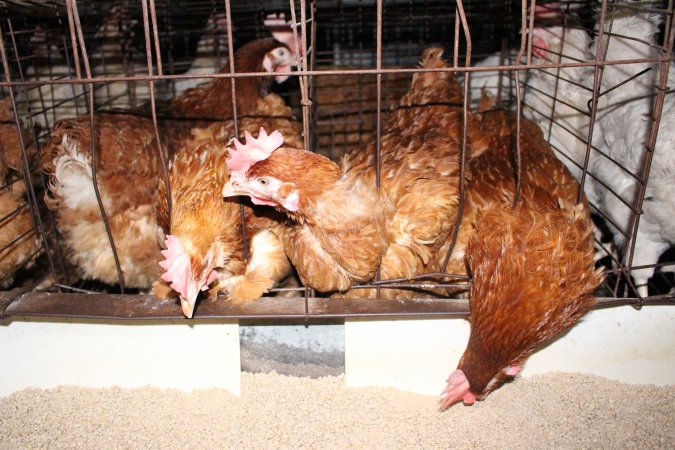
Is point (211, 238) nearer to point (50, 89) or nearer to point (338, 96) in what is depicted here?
point (338, 96)

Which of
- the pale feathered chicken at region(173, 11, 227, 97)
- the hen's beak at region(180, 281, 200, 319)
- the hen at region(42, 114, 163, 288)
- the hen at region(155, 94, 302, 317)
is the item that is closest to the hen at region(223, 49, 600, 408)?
the hen at region(155, 94, 302, 317)

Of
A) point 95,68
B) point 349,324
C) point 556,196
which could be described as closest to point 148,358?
point 349,324

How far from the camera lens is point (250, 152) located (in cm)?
137

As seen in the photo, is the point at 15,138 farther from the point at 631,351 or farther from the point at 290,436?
the point at 631,351

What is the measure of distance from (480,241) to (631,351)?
73 cm

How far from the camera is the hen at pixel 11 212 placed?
2.04 metres

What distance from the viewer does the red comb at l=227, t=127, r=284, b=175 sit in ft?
4.50

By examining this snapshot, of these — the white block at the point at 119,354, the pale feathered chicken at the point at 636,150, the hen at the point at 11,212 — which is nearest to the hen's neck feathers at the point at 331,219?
the white block at the point at 119,354

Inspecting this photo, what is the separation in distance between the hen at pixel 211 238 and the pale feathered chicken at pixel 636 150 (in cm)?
138

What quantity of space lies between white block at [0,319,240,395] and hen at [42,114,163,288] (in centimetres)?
40

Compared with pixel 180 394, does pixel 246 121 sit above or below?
above

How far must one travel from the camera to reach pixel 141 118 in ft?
7.04

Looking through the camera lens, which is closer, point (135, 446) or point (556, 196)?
A: point (135, 446)

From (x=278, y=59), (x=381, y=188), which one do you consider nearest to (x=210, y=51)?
(x=278, y=59)
